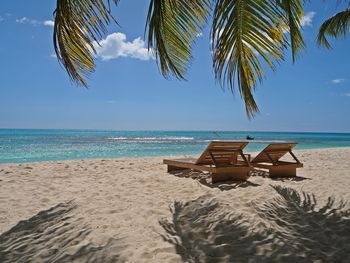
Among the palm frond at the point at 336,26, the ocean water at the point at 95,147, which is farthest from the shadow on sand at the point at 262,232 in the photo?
the ocean water at the point at 95,147

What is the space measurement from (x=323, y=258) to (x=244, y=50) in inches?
73.7

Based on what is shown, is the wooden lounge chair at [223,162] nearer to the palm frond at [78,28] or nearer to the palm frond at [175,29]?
the palm frond at [175,29]

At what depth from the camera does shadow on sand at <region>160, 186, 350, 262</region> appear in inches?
96.4

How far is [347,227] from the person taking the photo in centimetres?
301

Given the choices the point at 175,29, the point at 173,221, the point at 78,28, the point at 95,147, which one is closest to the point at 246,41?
the point at 175,29

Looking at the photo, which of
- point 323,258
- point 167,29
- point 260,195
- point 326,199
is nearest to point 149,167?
point 260,195

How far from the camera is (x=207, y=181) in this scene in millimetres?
5469

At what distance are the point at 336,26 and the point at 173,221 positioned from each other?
20.7ft

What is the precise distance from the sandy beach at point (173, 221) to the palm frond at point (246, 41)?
1204mm


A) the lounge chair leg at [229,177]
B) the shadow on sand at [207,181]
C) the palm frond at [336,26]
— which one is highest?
the palm frond at [336,26]

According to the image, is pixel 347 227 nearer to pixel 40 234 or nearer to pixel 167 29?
pixel 167 29

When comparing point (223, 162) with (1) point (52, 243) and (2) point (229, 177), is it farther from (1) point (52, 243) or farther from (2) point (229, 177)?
(1) point (52, 243)

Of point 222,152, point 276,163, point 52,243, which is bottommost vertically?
point 52,243

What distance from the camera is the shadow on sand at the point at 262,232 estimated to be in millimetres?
2449
